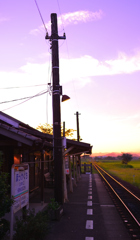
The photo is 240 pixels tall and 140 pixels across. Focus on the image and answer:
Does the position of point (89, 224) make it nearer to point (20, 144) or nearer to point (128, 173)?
point (20, 144)

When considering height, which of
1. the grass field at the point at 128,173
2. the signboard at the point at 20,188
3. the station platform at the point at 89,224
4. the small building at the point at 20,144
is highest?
the small building at the point at 20,144

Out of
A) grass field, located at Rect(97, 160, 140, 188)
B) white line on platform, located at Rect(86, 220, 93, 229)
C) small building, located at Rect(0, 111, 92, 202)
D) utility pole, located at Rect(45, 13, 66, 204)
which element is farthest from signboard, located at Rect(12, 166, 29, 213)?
grass field, located at Rect(97, 160, 140, 188)

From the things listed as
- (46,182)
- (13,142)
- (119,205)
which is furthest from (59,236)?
(46,182)

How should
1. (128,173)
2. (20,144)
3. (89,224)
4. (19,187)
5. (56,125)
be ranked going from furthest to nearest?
1. (128,173)
2. (56,125)
3. (20,144)
4. (89,224)
5. (19,187)

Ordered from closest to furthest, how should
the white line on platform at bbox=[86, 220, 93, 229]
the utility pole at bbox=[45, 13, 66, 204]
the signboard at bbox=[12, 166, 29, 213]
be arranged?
the signboard at bbox=[12, 166, 29, 213], the white line on platform at bbox=[86, 220, 93, 229], the utility pole at bbox=[45, 13, 66, 204]

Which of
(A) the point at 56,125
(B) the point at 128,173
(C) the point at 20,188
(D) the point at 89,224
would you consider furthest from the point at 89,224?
(B) the point at 128,173

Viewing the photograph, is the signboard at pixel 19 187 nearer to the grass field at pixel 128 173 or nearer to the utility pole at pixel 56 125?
the utility pole at pixel 56 125

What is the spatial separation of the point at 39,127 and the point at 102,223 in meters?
33.5

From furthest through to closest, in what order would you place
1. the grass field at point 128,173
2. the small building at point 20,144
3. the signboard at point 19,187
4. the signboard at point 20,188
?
the grass field at point 128,173 < the small building at point 20,144 < the signboard at point 20,188 < the signboard at point 19,187

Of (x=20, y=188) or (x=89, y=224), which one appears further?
(x=89, y=224)

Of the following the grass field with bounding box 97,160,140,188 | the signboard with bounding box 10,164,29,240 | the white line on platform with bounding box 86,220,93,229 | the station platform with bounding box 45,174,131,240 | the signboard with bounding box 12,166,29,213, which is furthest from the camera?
the grass field with bounding box 97,160,140,188

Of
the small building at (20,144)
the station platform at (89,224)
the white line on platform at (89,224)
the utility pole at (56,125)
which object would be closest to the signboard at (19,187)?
the small building at (20,144)

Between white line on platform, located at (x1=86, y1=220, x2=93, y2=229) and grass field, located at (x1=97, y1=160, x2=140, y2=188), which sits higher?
white line on platform, located at (x1=86, y1=220, x2=93, y2=229)

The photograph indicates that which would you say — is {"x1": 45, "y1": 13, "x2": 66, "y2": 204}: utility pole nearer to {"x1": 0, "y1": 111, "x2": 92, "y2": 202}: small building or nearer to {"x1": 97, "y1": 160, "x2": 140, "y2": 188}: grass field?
{"x1": 0, "y1": 111, "x2": 92, "y2": 202}: small building
